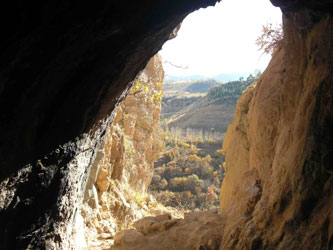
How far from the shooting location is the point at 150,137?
42.8 ft

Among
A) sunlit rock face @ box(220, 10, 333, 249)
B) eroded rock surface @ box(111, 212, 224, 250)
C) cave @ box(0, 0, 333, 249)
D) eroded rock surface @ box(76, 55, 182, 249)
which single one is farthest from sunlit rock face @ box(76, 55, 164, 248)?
sunlit rock face @ box(220, 10, 333, 249)

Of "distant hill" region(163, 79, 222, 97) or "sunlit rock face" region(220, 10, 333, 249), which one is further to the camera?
"distant hill" region(163, 79, 222, 97)

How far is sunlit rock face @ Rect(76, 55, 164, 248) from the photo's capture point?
20.6 feet

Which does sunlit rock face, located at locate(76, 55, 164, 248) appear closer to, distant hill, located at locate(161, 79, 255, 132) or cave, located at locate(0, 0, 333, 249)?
cave, located at locate(0, 0, 333, 249)

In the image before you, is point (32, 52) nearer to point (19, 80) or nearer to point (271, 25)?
point (19, 80)

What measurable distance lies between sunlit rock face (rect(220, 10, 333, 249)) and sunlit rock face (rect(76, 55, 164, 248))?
200 centimetres

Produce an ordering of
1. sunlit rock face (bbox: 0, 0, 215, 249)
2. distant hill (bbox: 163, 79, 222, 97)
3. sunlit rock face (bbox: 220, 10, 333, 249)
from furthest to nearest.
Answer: distant hill (bbox: 163, 79, 222, 97) → sunlit rock face (bbox: 220, 10, 333, 249) → sunlit rock face (bbox: 0, 0, 215, 249)

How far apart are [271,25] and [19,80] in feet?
13.3

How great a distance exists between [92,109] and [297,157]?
220 cm

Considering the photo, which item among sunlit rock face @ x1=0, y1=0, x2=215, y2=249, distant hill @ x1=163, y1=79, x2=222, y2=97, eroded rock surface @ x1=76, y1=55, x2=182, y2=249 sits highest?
distant hill @ x1=163, y1=79, x2=222, y2=97

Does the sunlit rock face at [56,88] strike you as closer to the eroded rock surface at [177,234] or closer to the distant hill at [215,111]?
the eroded rock surface at [177,234]

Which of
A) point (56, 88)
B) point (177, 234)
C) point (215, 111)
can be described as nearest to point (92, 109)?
point (56, 88)

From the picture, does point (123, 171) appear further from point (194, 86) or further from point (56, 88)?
point (194, 86)

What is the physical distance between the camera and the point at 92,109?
118 inches
